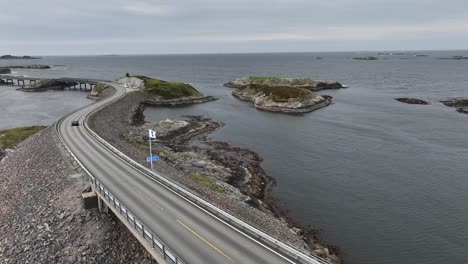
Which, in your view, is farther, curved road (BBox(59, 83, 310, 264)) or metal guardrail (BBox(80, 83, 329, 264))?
curved road (BBox(59, 83, 310, 264))

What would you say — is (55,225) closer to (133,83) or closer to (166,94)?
(166,94)

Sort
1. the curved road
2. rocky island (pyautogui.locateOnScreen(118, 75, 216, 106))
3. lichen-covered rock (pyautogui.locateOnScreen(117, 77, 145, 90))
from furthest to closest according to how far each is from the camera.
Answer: lichen-covered rock (pyautogui.locateOnScreen(117, 77, 145, 90))
rocky island (pyautogui.locateOnScreen(118, 75, 216, 106))
the curved road

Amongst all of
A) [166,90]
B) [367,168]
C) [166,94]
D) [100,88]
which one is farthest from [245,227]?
[100,88]

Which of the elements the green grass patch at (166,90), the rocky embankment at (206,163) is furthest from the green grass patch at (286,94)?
the rocky embankment at (206,163)

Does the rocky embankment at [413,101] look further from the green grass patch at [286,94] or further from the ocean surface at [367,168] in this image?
the green grass patch at [286,94]

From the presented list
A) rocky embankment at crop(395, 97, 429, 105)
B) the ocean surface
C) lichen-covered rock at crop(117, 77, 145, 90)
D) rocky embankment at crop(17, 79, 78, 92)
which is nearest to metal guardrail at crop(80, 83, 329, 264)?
the ocean surface

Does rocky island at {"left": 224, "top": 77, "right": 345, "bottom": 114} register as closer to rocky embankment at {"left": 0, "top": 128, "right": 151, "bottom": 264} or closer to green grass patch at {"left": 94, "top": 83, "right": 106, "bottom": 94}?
green grass patch at {"left": 94, "top": 83, "right": 106, "bottom": 94}
